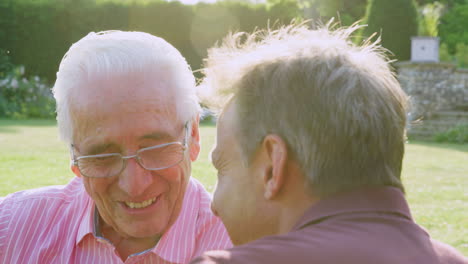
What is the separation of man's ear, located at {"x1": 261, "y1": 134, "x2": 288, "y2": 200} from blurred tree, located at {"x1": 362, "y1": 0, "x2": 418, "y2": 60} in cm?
1510

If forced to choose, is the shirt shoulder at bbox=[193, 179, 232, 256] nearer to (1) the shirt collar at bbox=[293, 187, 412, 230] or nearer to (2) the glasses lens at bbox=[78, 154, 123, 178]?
(2) the glasses lens at bbox=[78, 154, 123, 178]

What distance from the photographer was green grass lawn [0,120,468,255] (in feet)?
20.2

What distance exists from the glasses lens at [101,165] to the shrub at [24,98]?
1653 cm

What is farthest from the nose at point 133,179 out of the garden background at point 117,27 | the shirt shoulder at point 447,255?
the garden background at point 117,27

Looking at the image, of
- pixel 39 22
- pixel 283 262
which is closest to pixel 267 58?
pixel 283 262

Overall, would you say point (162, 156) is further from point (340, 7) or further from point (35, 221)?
point (340, 7)

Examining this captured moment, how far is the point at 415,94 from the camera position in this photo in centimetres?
1586

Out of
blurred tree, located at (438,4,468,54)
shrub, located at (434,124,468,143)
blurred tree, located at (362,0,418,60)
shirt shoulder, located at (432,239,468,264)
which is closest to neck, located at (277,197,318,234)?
shirt shoulder, located at (432,239,468,264)

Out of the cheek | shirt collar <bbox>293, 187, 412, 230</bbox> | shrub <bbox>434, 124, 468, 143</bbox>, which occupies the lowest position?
shrub <bbox>434, 124, 468, 143</bbox>

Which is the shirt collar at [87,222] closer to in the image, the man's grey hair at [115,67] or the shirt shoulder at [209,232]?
the man's grey hair at [115,67]

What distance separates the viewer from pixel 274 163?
4.98ft

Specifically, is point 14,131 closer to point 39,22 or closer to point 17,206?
point 39,22

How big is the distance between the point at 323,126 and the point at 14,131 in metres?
13.2

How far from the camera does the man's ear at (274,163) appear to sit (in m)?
1.50
